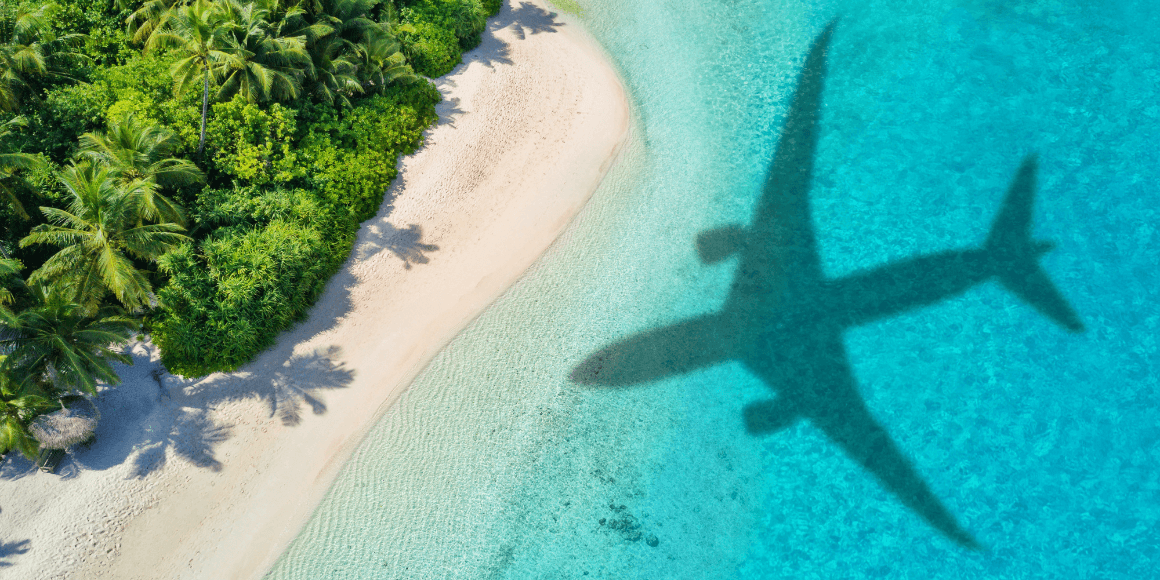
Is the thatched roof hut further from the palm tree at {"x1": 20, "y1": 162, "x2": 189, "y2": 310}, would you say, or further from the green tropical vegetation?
the palm tree at {"x1": 20, "y1": 162, "x2": 189, "y2": 310}

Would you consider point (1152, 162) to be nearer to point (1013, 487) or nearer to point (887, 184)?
point (887, 184)

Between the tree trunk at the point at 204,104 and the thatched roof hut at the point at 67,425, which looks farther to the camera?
the tree trunk at the point at 204,104

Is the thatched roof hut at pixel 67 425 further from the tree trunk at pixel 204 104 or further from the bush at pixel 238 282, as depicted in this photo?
the tree trunk at pixel 204 104

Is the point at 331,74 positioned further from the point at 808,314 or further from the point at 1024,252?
the point at 1024,252

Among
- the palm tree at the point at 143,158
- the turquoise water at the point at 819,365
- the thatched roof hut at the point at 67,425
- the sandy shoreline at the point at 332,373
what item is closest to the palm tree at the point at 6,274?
the thatched roof hut at the point at 67,425

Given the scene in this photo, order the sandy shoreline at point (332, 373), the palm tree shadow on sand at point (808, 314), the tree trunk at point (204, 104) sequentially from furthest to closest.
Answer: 1. the tree trunk at point (204, 104)
2. the palm tree shadow on sand at point (808, 314)
3. the sandy shoreline at point (332, 373)

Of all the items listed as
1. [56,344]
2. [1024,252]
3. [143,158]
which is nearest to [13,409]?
[56,344]

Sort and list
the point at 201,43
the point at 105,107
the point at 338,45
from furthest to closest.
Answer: the point at 338,45 < the point at 105,107 < the point at 201,43
